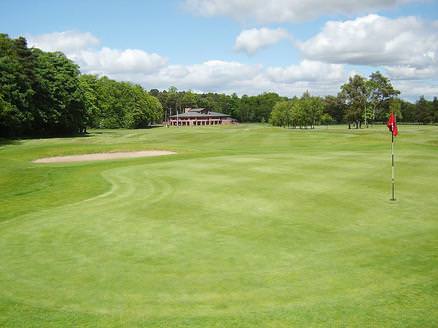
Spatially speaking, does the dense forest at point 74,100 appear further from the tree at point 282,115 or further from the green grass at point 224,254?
the green grass at point 224,254

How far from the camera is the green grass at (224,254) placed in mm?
7809

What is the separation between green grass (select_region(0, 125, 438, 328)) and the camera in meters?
7.81

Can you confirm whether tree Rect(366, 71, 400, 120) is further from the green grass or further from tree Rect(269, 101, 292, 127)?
the green grass

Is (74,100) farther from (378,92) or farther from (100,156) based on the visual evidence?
A: (378,92)

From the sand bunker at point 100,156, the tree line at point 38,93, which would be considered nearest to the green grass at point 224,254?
the sand bunker at point 100,156

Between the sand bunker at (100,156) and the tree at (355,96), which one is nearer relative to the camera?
the sand bunker at (100,156)

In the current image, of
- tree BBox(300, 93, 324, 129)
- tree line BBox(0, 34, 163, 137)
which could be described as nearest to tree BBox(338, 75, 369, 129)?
tree BBox(300, 93, 324, 129)

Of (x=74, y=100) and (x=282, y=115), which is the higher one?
(x=74, y=100)

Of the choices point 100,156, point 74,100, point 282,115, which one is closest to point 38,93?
point 74,100

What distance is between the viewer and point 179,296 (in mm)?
8445

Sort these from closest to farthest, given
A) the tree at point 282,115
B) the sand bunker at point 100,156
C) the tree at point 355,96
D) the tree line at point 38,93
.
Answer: the sand bunker at point 100,156, the tree line at point 38,93, the tree at point 355,96, the tree at point 282,115

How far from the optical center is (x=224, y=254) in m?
10.7

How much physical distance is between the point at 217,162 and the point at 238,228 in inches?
650

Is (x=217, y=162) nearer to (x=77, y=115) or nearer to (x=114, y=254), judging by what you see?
(x=114, y=254)
